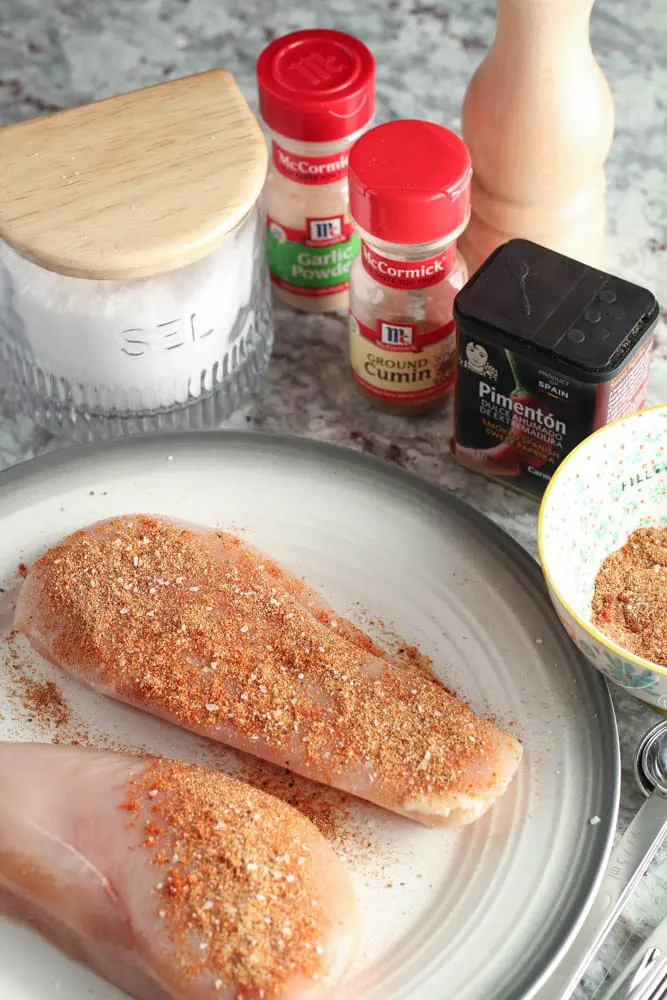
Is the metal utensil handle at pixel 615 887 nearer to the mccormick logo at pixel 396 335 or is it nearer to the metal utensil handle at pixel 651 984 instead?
the metal utensil handle at pixel 651 984

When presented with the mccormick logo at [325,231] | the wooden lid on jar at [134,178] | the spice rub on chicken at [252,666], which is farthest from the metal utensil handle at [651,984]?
the mccormick logo at [325,231]

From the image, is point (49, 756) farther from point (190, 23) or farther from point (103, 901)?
point (190, 23)

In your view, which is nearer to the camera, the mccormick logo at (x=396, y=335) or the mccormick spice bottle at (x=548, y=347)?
the mccormick spice bottle at (x=548, y=347)

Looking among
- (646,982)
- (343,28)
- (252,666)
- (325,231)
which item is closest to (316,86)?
(325,231)

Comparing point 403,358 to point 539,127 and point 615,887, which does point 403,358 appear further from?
point 615,887

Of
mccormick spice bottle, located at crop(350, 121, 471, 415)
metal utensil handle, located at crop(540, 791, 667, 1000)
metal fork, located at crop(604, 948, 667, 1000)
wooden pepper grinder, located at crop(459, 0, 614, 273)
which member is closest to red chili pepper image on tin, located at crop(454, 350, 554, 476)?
mccormick spice bottle, located at crop(350, 121, 471, 415)

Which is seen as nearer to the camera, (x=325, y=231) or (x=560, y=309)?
(x=560, y=309)
